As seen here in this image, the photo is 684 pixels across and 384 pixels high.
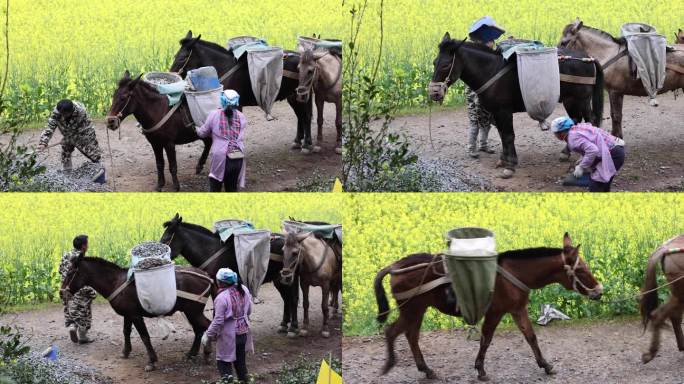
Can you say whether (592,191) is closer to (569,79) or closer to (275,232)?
(569,79)

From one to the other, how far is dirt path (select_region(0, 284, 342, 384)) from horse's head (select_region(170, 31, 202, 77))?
7.73ft

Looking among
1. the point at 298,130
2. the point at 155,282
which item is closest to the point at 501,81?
the point at 298,130

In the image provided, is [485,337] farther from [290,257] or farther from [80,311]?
[80,311]

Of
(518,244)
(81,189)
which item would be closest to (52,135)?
(81,189)

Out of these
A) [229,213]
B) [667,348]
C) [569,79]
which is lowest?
[667,348]

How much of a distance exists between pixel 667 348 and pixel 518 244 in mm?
1672

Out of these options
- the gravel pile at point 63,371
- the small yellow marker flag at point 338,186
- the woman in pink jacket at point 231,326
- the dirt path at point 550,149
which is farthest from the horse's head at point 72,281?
the dirt path at point 550,149

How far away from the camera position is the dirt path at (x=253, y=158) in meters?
14.6

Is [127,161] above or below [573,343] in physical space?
above

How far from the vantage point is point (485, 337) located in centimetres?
1334

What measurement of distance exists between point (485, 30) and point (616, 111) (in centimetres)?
152

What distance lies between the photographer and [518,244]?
14008 mm

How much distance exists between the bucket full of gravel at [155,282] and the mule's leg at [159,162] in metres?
0.80

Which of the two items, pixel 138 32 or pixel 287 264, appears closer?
pixel 287 264
